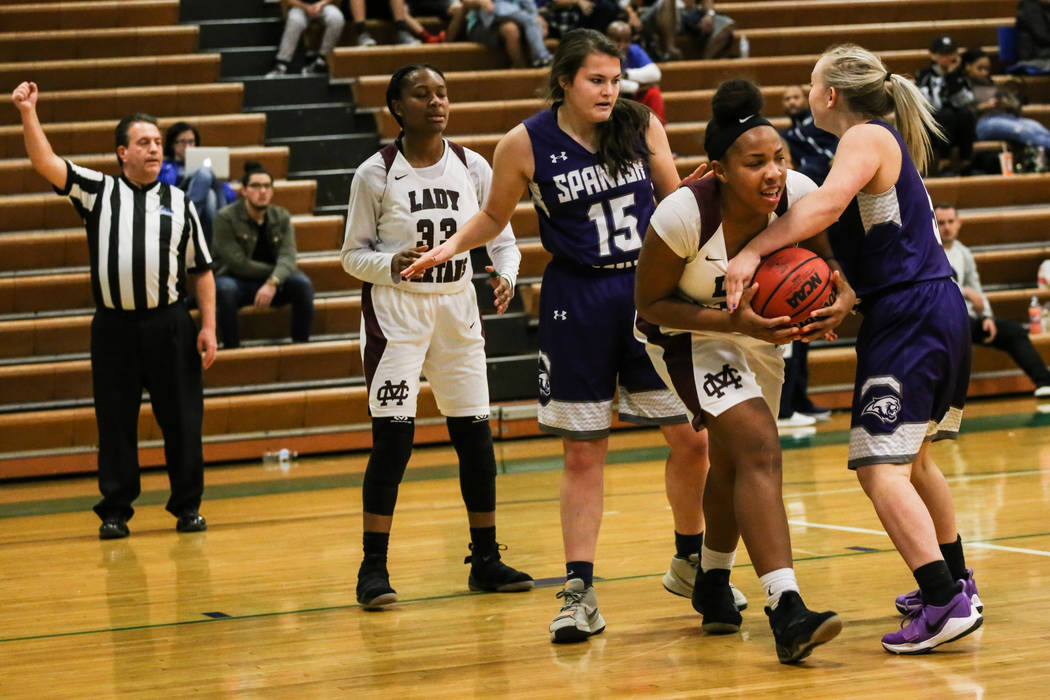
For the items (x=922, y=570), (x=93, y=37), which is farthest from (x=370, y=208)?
(x=93, y=37)

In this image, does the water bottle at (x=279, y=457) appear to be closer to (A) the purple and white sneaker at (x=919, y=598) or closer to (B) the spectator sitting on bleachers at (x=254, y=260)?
(B) the spectator sitting on bleachers at (x=254, y=260)

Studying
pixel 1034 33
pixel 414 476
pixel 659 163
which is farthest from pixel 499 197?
pixel 1034 33

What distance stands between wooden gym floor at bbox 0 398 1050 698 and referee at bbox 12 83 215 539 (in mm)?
287

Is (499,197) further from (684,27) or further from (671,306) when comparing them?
(684,27)

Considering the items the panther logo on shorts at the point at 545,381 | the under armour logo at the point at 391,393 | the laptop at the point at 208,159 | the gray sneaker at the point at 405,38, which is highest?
the gray sneaker at the point at 405,38

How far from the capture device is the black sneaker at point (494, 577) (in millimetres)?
4637

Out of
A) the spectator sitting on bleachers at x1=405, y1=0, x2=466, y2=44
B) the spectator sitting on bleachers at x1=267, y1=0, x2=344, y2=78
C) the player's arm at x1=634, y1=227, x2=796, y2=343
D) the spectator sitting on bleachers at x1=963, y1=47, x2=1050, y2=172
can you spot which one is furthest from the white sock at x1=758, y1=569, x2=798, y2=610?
the spectator sitting on bleachers at x1=963, y1=47, x2=1050, y2=172

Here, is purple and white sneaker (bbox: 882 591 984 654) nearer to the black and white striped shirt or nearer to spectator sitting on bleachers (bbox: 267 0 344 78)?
the black and white striped shirt

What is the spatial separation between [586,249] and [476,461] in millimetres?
1088

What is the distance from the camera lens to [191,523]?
6312 millimetres

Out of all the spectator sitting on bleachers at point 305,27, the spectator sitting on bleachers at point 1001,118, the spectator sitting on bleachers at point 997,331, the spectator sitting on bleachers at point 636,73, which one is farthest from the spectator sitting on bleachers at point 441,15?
the spectator sitting on bleachers at point 997,331

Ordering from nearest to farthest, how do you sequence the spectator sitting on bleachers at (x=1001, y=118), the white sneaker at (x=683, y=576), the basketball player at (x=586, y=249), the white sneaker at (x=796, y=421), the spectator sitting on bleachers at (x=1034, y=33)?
the basketball player at (x=586, y=249) → the white sneaker at (x=683, y=576) → the white sneaker at (x=796, y=421) → the spectator sitting on bleachers at (x=1001, y=118) → the spectator sitting on bleachers at (x=1034, y=33)

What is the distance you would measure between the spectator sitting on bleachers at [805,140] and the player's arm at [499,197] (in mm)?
6137

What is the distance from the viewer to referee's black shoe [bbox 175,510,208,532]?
6.31 m
